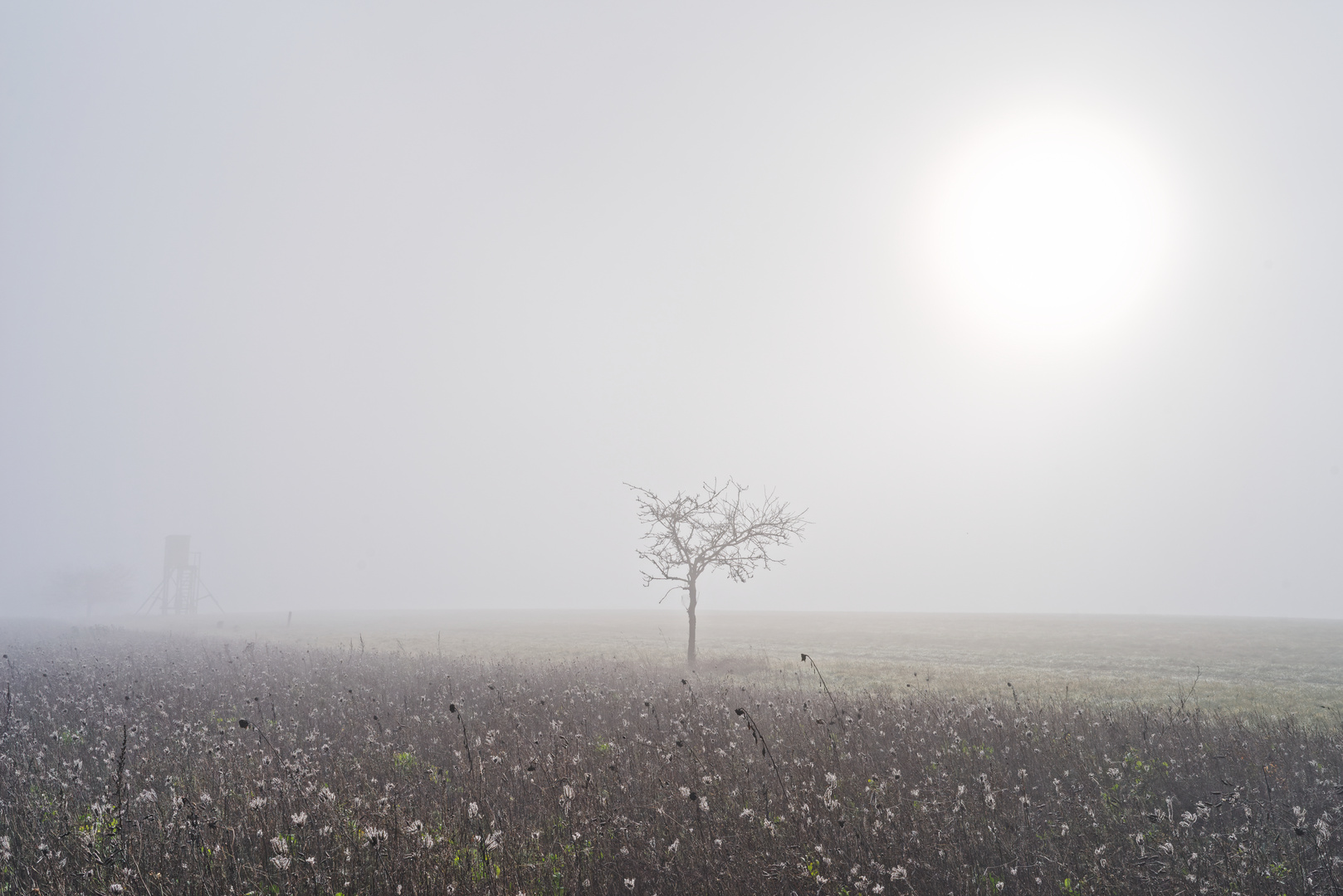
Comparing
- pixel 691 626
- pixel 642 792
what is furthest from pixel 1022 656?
pixel 642 792

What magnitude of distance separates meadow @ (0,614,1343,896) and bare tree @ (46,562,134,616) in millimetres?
119983

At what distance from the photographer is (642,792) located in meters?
7.65

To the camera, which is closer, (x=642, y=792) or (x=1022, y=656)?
(x=642, y=792)

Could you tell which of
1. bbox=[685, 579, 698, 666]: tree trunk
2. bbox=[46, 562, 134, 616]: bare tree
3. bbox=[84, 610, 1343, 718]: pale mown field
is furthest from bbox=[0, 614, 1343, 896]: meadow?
bbox=[46, 562, 134, 616]: bare tree

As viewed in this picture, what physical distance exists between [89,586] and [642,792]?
138239mm

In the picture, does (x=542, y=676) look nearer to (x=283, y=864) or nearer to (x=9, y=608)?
(x=283, y=864)

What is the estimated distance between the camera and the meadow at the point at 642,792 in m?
5.51

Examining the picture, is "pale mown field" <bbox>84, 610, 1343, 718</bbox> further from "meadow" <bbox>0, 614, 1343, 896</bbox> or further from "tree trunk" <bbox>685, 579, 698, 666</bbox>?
"meadow" <bbox>0, 614, 1343, 896</bbox>

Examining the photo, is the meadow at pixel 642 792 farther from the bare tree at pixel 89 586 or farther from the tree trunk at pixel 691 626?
the bare tree at pixel 89 586

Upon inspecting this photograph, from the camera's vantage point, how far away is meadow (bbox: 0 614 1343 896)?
551 centimetres

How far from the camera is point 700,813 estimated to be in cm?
682

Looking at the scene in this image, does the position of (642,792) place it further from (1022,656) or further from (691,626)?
(1022,656)

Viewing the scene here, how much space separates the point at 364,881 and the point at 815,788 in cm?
513

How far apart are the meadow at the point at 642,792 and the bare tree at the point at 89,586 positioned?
120 meters
